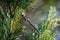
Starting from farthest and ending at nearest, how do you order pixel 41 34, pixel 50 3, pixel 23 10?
pixel 50 3
pixel 23 10
pixel 41 34

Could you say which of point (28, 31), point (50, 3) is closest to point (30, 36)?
point (28, 31)

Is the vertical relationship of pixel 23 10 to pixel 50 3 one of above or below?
above

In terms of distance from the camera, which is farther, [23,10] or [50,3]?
[50,3]

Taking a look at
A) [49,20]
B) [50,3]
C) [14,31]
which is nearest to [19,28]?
[14,31]

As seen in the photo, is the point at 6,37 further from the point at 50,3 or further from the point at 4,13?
the point at 50,3

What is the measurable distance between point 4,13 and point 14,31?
8 centimetres

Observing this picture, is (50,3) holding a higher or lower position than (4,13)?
lower

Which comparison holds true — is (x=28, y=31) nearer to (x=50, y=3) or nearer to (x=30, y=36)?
(x=30, y=36)

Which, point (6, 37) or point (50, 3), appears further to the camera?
point (50, 3)

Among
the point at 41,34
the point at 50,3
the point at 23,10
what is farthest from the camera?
the point at 50,3

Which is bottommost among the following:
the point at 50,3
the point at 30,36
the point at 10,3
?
the point at 50,3

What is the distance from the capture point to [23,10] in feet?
2.25

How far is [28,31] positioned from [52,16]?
0.11 m

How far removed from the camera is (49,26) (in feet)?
2.14
